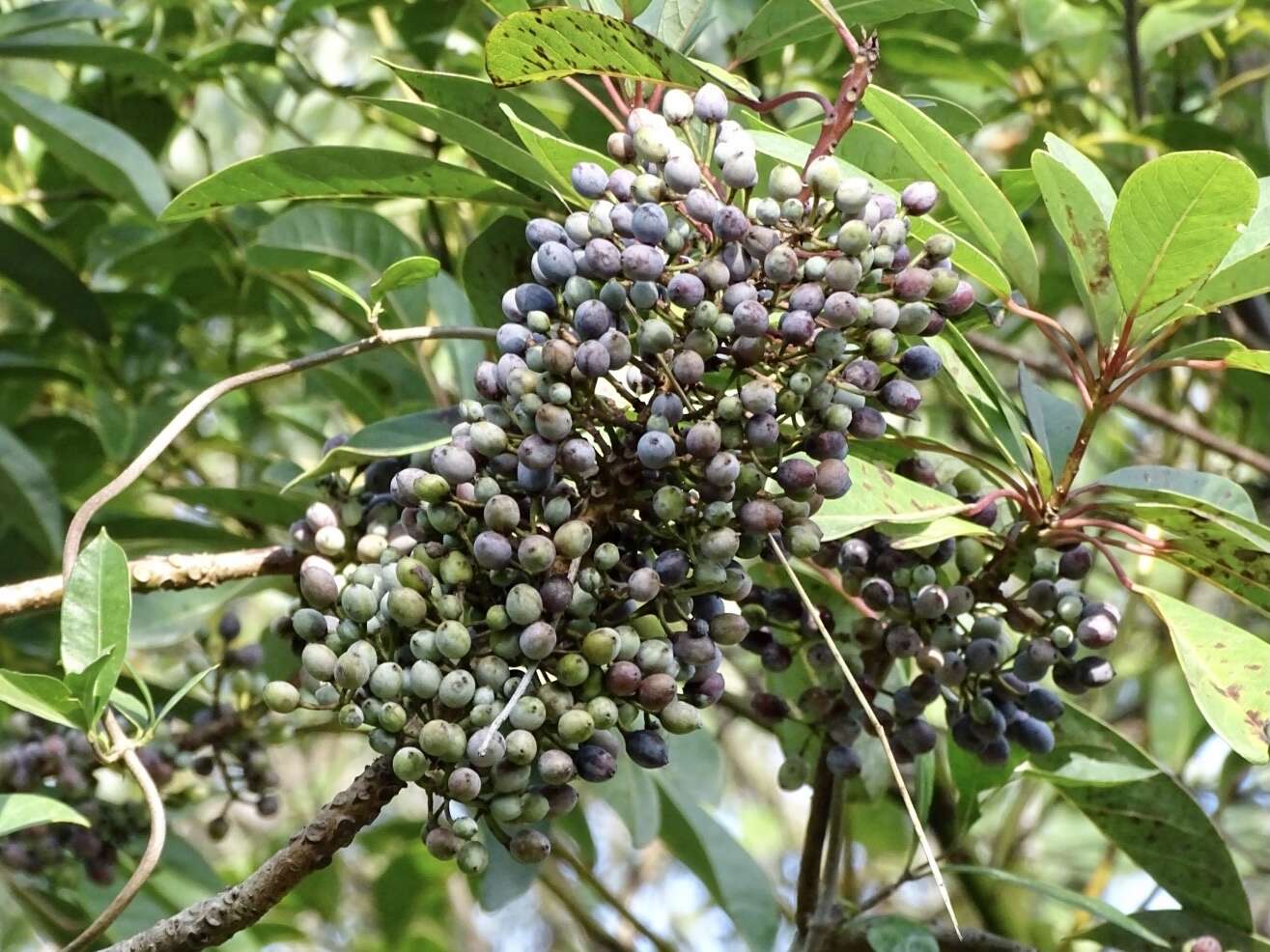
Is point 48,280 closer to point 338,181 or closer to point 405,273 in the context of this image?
point 338,181

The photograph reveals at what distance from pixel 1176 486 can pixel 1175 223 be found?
24 centimetres

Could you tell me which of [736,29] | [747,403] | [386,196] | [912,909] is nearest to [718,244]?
[747,403]

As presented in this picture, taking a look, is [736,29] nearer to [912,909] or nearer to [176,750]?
[176,750]

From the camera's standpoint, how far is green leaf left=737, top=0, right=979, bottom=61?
3.32ft

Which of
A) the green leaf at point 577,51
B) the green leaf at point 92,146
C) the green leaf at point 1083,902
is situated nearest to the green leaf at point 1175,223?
the green leaf at point 577,51

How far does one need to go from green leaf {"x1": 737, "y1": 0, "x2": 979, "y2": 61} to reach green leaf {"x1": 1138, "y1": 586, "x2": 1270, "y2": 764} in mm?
413

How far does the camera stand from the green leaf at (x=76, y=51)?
1.49 meters

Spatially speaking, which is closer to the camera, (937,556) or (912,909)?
(937,556)

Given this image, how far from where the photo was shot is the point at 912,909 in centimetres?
288

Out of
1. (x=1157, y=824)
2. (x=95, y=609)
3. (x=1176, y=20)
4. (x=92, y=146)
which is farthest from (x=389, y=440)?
(x=1176, y=20)

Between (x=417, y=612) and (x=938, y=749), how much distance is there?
36.2 inches

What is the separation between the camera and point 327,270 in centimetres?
153

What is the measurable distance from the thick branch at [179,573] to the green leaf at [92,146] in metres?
0.46

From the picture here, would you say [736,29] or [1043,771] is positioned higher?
[736,29]
